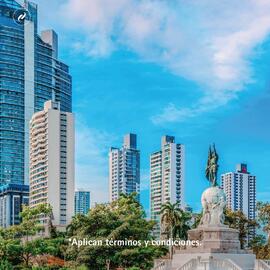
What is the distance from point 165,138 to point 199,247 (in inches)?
3743

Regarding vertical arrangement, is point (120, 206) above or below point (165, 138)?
below

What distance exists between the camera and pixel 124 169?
144 metres

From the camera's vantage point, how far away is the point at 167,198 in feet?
406

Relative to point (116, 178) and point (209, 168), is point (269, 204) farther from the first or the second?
point (116, 178)

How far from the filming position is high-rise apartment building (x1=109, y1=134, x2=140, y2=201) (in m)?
143

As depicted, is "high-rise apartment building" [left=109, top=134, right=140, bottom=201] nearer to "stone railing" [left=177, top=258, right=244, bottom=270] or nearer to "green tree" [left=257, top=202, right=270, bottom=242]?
"green tree" [left=257, top=202, right=270, bottom=242]

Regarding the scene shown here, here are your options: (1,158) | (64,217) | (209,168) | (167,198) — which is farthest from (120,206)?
(1,158)

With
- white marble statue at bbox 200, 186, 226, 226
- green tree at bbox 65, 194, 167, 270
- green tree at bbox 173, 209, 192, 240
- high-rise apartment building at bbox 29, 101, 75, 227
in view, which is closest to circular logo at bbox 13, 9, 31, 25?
high-rise apartment building at bbox 29, 101, 75, 227

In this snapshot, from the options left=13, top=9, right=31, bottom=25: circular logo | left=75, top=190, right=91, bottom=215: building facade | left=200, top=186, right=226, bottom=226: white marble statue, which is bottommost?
left=75, top=190, right=91, bottom=215: building facade

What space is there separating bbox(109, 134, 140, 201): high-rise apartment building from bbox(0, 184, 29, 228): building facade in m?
22.9

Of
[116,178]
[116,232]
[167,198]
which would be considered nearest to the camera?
[116,232]

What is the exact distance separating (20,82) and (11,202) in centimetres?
2755

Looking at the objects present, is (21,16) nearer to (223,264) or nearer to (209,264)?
(209,264)

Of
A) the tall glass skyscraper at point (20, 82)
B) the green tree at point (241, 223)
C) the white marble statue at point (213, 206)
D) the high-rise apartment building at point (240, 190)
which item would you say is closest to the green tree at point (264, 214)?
the green tree at point (241, 223)
